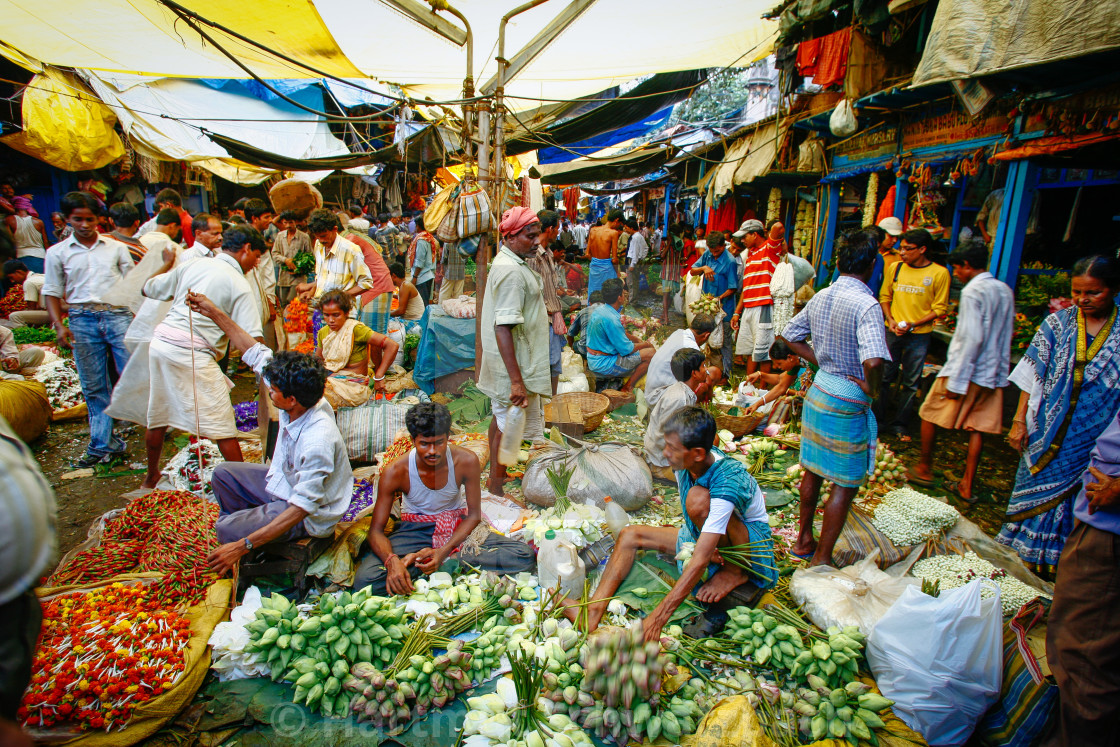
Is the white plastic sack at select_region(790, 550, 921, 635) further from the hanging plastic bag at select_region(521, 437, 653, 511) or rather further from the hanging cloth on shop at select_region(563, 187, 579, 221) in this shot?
the hanging cloth on shop at select_region(563, 187, 579, 221)

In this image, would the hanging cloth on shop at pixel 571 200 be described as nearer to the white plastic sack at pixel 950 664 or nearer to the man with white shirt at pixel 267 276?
the man with white shirt at pixel 267 276

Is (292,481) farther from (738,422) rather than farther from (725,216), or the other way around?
(725,216)

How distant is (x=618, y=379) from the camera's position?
639cm

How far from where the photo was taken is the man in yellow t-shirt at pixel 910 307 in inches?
191

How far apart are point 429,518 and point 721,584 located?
1596 mm

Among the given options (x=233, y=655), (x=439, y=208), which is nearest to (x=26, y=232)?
(x=439, y=208)

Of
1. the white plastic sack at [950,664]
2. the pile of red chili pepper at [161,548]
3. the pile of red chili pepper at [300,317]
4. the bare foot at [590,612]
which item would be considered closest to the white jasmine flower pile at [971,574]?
the white plastic sack at [950,664]

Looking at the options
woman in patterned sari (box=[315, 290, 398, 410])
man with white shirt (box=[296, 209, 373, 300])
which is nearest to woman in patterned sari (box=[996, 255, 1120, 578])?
woman in patterned sari (box=[315, 290, 398, 410])

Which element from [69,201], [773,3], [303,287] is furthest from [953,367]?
[69,201]

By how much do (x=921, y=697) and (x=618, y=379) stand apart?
4456 mm

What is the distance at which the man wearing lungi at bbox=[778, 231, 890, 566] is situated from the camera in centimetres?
301

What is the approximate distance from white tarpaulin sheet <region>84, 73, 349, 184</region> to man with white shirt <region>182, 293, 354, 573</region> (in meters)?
5.95

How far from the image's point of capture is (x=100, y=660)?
2.08 metres

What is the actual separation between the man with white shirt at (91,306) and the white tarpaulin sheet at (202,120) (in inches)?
135
